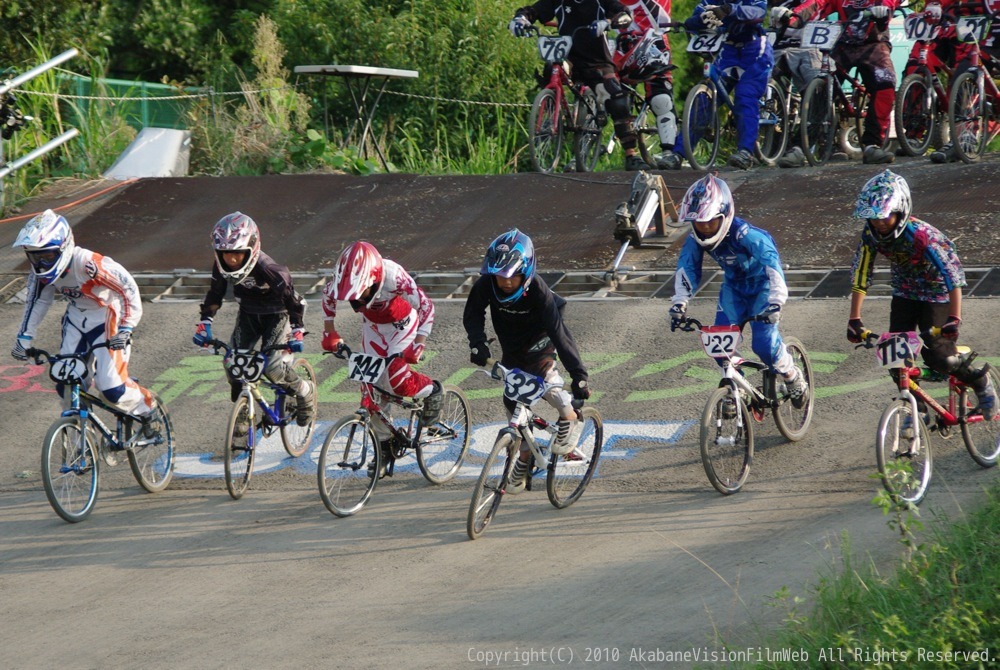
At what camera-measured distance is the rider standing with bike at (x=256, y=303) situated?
8688 millimetres

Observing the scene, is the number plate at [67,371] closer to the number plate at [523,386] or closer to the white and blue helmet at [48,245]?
the white and blue helmet at [48,245]

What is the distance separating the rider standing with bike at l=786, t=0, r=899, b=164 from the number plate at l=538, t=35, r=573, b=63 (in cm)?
262

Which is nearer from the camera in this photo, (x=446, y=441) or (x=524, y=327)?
(x=524, y=327)

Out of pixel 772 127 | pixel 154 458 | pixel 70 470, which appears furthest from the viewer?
pixel 772 127

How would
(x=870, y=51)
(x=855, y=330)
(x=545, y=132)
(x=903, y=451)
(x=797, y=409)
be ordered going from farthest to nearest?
(x=545, y=132)
(x=870, y=51)
(x=797, y=409)
(x=855, y=330)
(x=903, y=451)

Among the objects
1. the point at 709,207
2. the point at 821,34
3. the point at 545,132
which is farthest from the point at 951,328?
the point at 545,132

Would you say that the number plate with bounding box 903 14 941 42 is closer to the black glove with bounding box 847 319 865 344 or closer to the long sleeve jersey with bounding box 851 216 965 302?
the long sleeve jersey with bounding box 851 216 965 302

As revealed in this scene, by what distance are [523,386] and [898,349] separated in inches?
92.8

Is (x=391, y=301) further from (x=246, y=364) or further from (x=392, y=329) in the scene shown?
(x=246, y=364)

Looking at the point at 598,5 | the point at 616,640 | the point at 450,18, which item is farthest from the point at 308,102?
the point at 616,640

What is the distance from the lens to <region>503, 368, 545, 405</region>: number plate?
25.0 feet

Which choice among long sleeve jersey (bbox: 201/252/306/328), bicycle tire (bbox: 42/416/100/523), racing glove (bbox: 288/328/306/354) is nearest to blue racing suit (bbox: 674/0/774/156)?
long sleeve jersey (bbox: 201/252/306/328)

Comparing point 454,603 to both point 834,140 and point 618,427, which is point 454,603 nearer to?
point 618,427

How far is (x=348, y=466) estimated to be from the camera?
8008 mm
